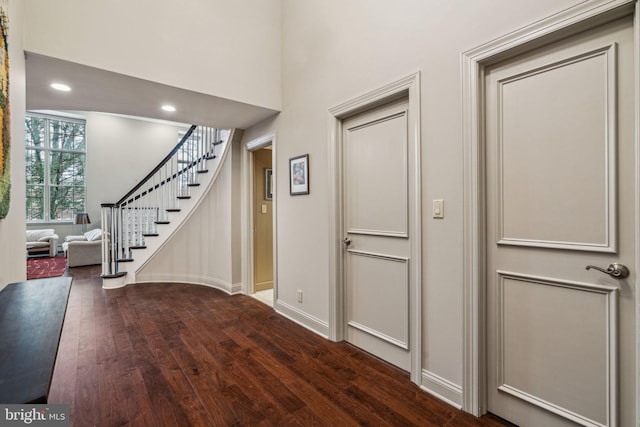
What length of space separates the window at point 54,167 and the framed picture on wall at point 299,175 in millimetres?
7345

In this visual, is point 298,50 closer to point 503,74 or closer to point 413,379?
point 503,74

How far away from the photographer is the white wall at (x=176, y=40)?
2135mm

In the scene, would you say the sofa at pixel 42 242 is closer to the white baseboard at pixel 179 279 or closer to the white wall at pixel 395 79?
the white baseboard at pixel 179 279

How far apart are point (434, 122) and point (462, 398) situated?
1.62 m

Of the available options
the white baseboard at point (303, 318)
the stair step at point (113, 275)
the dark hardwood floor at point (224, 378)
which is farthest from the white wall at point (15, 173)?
the stair step at point (113, 275)

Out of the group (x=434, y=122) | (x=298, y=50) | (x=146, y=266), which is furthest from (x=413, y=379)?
(x=146, y=266)

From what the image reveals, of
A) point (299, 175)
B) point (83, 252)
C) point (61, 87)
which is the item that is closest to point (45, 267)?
point (83, 252)

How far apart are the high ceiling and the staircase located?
98cm

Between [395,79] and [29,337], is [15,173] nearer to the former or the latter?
[29,337]

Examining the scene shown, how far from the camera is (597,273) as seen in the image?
132cm

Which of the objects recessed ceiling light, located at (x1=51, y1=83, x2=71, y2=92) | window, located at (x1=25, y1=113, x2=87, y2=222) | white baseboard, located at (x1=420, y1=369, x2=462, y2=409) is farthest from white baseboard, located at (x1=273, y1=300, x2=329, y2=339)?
window, located at (x1=25, y1=113, x2=87, y2=222)

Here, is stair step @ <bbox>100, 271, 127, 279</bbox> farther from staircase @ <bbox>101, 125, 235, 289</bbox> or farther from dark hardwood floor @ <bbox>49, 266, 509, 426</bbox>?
dark hardwood floor @ <bbox>49, 266, 509, 426</bbox>

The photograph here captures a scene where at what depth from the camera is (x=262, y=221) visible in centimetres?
409

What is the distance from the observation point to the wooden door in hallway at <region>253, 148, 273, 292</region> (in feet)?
13.2
